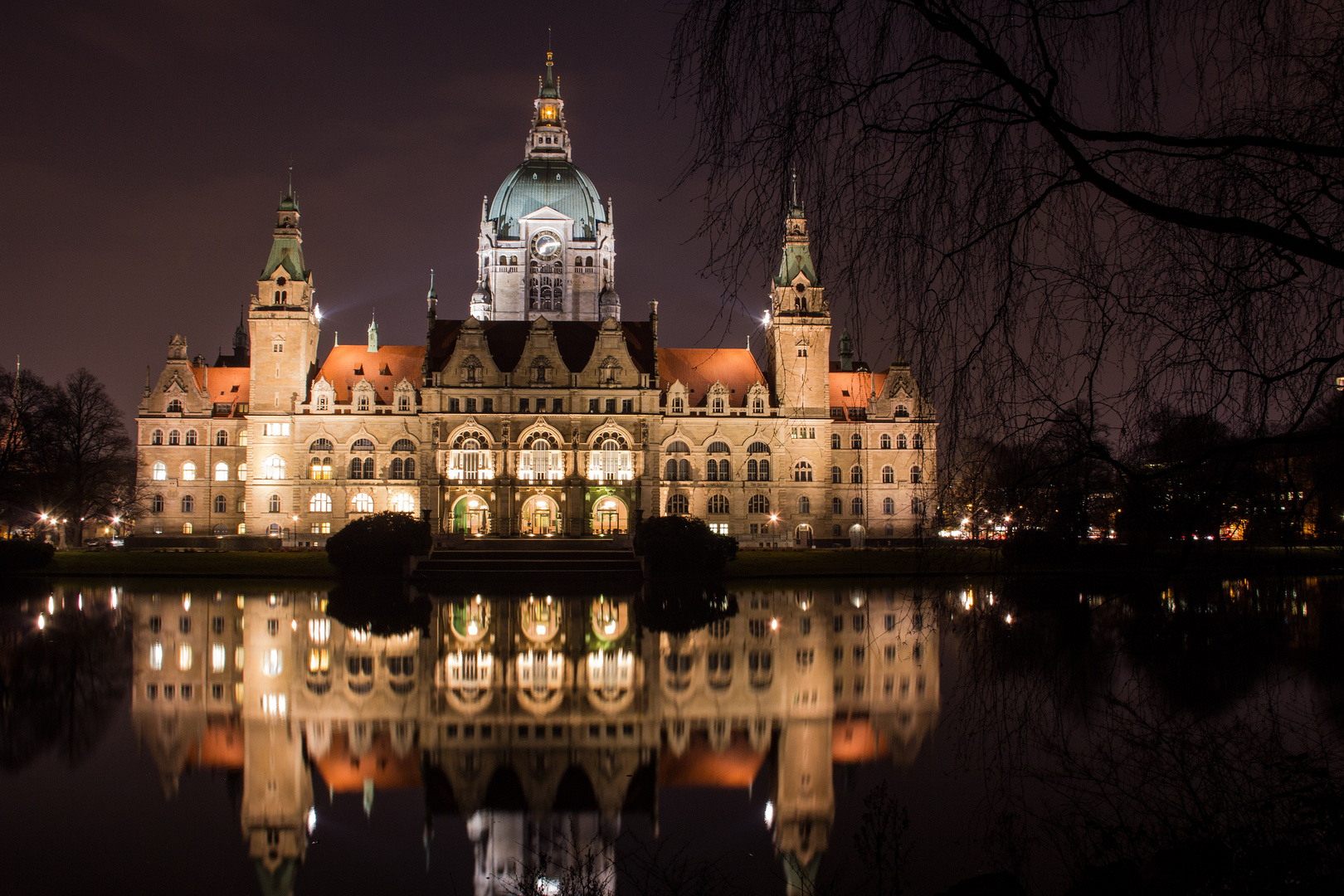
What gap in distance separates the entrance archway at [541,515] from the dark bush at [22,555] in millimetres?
25709

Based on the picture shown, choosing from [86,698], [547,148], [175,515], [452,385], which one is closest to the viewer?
[86,698]

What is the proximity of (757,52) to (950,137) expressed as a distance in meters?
1.11

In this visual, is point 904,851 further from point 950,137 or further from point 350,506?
point 350,506

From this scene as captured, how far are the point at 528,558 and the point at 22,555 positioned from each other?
22962mm

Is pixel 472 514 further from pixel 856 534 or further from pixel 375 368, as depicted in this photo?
pixel 856 534

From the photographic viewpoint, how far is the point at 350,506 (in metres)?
64.0

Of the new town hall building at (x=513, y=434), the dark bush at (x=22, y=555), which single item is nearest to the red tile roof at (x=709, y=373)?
the new town hall building at (x=513, y=434)

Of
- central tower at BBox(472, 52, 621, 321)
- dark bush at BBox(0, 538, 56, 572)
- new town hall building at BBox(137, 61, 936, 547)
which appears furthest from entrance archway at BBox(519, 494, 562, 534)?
central tower at BBox(472, 52, 621, 321)

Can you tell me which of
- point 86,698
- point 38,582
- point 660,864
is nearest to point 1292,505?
point 660,864

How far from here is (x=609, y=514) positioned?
62125mm

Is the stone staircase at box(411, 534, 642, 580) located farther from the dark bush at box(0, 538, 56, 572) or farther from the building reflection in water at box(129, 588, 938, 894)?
the dark bush at box(0, 538, 56, 572)

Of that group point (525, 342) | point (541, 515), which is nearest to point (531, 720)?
point (541, 515)

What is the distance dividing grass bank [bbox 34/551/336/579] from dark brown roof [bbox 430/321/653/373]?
20.1m

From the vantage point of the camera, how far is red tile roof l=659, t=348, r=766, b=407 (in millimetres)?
67562
